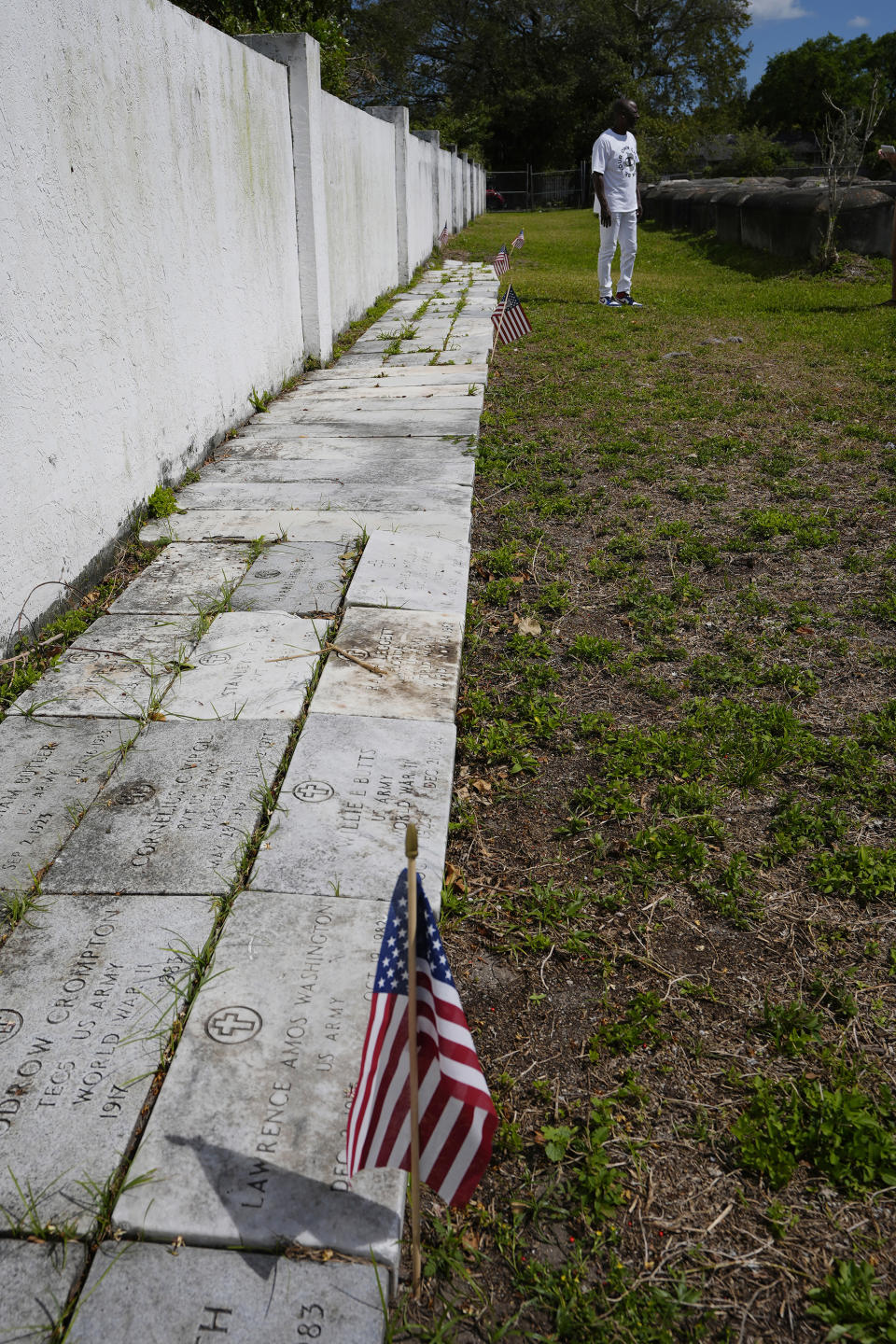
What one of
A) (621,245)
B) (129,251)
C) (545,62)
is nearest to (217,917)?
(129,251)

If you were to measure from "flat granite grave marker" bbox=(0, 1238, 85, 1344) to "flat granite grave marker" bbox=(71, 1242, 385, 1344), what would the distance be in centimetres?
4

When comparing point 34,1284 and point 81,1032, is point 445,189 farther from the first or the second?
point 34,1284

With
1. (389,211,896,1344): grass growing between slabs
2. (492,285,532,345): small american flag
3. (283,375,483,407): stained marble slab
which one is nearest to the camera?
(389,211,896,1344): grass growing between slabs

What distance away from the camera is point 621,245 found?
35.4 ft

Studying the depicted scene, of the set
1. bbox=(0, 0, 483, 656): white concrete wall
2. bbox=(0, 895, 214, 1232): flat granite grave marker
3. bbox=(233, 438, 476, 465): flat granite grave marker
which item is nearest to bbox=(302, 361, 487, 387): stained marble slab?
bbox=(0, 0, 483, 656): white concrete wall

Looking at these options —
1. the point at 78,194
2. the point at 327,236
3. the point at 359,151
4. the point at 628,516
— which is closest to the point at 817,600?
the point at 628,516

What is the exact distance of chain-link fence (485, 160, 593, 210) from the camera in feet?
141

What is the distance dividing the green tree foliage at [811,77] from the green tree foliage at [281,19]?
6575cm

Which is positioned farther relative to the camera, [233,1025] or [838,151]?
[838,151]

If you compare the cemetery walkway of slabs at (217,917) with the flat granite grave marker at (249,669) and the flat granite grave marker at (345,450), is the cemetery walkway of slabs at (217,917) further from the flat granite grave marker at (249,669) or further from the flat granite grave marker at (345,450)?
the flat granite grave marker at (345,450)

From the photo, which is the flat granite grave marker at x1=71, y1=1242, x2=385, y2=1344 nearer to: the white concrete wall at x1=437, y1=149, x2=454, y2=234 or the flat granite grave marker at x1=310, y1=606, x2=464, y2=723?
the flat granite grave marker at x1=310, y1=606, x2=464, y2=723

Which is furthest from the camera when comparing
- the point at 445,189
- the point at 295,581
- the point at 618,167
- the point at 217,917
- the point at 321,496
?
the point at 445,189

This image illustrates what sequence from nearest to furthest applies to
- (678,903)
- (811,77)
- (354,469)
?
1. (678,903)
2. (354,469)
3. (811,77)

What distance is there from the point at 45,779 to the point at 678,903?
5.76 feet
